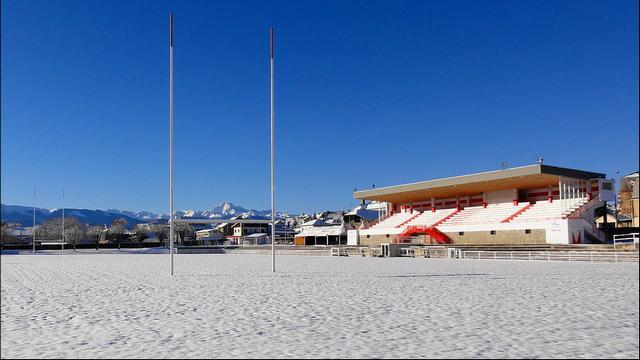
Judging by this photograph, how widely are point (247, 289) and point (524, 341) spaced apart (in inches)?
381

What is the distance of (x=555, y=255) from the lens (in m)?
34.2

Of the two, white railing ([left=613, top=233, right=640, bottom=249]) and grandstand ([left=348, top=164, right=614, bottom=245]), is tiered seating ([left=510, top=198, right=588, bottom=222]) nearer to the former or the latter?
grandstand ([left=348, top=164, right=614, bottom=245])

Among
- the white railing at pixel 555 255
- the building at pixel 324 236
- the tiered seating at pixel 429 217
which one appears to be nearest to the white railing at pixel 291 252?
the tiered seating at pixel 429 217

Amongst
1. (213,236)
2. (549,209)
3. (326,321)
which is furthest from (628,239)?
(213,236)

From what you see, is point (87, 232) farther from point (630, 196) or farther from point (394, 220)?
point (630, 196)

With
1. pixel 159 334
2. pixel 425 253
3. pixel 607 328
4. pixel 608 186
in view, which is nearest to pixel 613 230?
pixel 608 186

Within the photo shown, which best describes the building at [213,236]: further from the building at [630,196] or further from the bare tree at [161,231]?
the building at [630,196]

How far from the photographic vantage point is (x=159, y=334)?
8602 millimetres

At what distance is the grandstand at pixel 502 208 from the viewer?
42.8 meters

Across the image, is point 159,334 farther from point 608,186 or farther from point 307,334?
point 608,186

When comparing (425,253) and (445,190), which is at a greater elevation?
(445,190)

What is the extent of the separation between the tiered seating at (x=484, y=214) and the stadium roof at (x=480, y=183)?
168cm

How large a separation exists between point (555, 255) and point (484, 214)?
1676 centimetres

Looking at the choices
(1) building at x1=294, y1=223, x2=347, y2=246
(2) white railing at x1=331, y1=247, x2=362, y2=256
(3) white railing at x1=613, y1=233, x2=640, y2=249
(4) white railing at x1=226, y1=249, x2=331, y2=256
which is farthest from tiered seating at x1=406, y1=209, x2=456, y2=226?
(3) white railing at x1=613, y1=233, x2=640, y2=249
